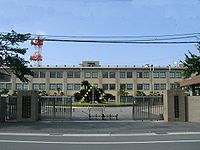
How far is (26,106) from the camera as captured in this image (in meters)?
26.0

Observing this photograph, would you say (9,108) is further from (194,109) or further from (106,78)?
(106,78)

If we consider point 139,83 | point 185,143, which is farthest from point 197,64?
point 139,83

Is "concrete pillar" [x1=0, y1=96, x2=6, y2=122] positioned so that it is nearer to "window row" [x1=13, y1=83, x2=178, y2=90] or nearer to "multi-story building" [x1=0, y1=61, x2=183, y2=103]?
"window row" [x1=13, y1=83, x2=178, y2=90]

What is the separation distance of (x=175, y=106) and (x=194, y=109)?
1.40m

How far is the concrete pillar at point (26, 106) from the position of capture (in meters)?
25.8

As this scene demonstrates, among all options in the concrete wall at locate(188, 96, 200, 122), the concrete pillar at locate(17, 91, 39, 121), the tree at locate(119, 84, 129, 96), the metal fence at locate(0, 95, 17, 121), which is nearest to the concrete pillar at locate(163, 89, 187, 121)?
the concrete wall at locate(188, 96, 200, 122)

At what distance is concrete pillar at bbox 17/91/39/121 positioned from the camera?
25766 millimetres

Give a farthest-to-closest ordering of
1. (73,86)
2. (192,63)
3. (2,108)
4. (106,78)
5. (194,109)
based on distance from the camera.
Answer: (106,78) → (73,86) → (192,63) → (194,109) → (2,108)

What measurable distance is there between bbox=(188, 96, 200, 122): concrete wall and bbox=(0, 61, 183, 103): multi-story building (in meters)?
78.8

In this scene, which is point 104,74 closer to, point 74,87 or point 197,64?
point 74,87

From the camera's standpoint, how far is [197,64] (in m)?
44.4

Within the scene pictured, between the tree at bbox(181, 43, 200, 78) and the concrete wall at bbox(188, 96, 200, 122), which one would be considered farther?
the tree at bbox(181, 43, 200, 78)

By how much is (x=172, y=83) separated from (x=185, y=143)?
93.9 metres

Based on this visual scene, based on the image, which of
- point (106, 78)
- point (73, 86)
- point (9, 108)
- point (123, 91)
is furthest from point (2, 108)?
point (106, 78)
